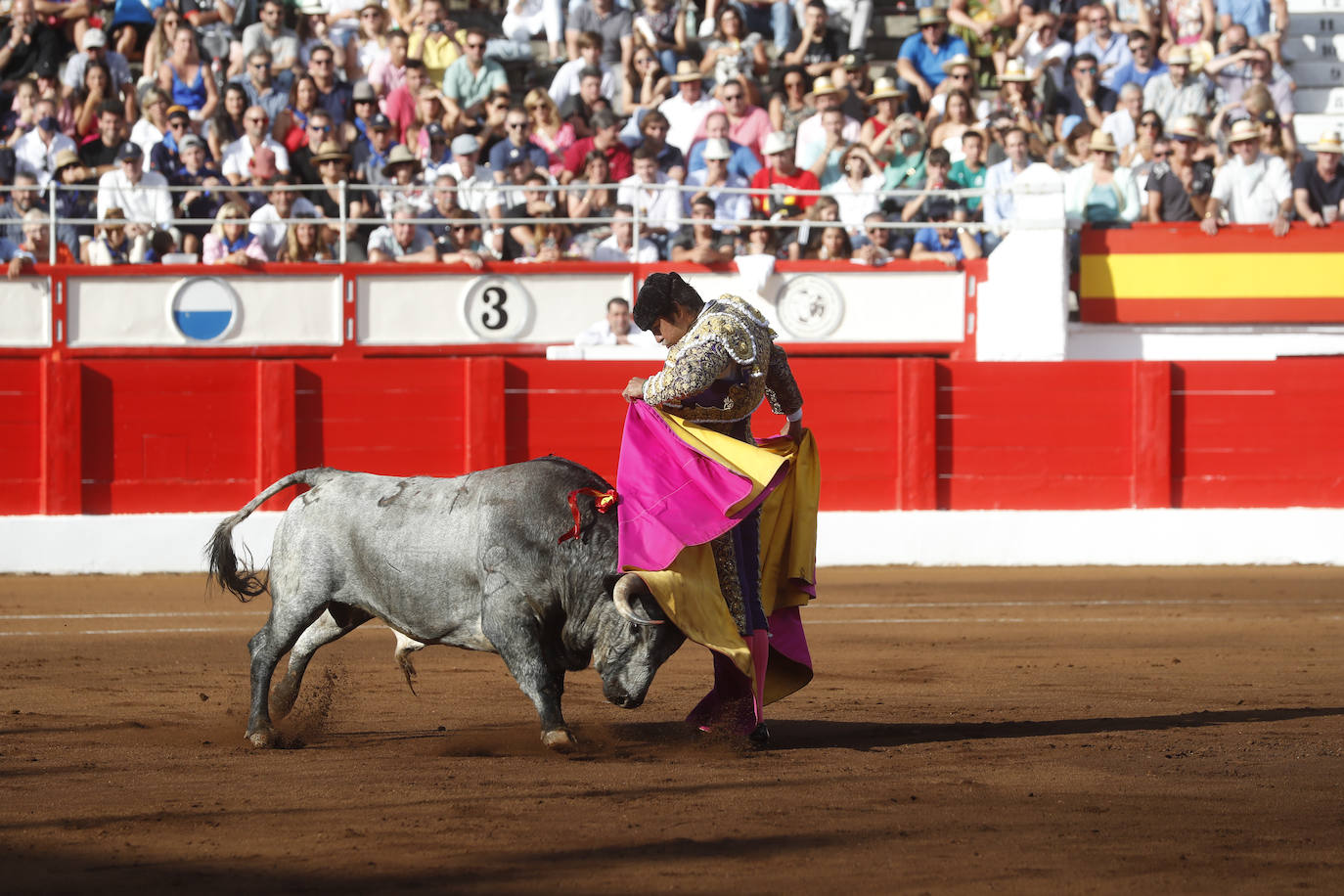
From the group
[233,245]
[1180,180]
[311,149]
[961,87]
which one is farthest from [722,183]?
[233,245]

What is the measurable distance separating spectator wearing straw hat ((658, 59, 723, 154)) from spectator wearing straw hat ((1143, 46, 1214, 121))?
3.61 m

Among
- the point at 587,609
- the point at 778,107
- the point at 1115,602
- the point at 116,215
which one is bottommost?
the point at 1115,602

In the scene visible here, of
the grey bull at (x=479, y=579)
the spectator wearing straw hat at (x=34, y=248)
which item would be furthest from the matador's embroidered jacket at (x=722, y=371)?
the spectator wearing straw hat at (x=34, y=248)

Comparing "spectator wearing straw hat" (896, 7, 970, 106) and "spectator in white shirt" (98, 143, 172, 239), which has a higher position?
"spectator wearing straw hat" (896, 7, 970, 106)

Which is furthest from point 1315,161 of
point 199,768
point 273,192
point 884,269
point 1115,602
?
point 199,768

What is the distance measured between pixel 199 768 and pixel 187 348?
8.70m

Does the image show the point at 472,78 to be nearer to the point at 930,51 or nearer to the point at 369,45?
the point at 369,45

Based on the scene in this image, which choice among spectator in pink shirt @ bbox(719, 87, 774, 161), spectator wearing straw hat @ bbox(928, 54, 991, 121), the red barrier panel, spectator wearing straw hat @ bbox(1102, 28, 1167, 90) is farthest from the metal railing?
spectator wearing straw hat @ bbox(1102, 28, 1167, 90)

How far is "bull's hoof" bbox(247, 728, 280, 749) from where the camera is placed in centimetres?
511

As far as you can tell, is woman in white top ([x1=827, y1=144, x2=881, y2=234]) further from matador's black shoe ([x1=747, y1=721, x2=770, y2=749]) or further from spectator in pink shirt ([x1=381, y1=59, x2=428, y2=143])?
matador's black shoe ([x1=747, y1=721, x2=770, y2=749])

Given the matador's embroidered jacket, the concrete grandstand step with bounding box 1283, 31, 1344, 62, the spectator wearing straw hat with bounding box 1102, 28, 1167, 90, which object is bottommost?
the matador's embroidered jacket

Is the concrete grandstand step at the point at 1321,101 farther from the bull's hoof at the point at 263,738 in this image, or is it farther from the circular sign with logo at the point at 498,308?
the bull's hoof at the point at 263,738

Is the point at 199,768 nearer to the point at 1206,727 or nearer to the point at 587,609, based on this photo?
the point at 587,609

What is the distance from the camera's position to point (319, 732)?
5371 mm
